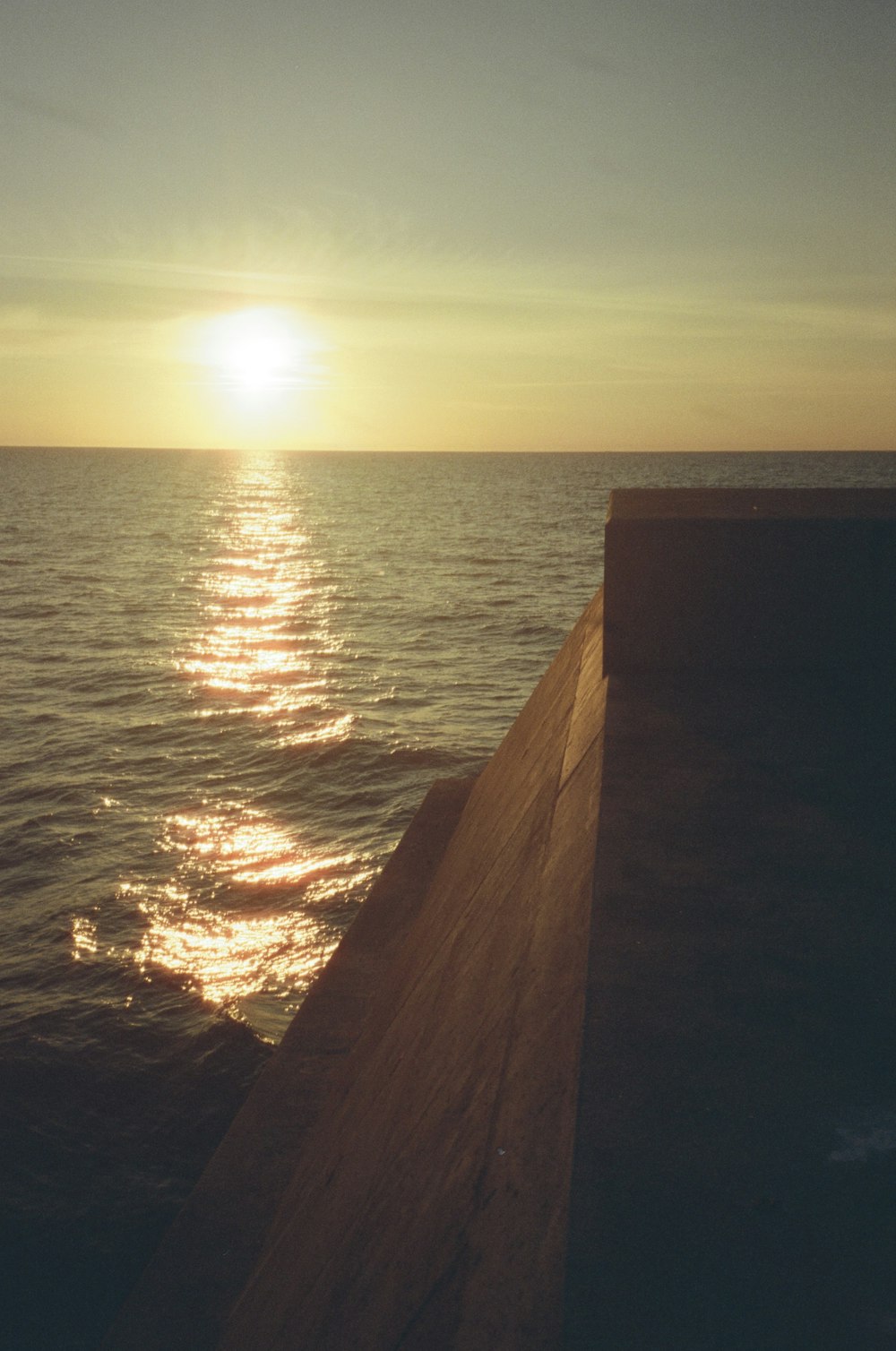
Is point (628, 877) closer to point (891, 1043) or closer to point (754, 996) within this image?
point (754, 996)

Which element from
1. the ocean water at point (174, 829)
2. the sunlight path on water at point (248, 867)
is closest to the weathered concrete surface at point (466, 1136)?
the ocean water at point (174, 829)

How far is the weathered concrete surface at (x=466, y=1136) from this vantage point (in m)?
1.54

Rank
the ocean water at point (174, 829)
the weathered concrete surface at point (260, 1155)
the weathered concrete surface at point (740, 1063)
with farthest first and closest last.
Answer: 1. the ocean water at point (174, 829)
2. the weathered concrete surface at point (260, 1155)
3. the weathered concrete surface at point (740, 1063)

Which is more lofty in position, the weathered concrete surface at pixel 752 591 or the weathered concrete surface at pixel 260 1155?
the weathered concrete surface at pixel 752 591

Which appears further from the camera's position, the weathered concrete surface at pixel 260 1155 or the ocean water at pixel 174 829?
the ocean water at pixel 174 829

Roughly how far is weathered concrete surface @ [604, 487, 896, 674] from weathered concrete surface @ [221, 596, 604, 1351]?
1.24 ft

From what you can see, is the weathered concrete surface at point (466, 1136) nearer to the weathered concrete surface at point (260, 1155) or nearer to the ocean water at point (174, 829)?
the weathered concrete surface at point (260, 1155)

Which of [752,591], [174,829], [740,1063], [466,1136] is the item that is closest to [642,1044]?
[740,1063]

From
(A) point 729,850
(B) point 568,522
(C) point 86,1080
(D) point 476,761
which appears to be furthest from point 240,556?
(A) point 729,850

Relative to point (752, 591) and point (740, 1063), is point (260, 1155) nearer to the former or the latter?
point (740, 1063)

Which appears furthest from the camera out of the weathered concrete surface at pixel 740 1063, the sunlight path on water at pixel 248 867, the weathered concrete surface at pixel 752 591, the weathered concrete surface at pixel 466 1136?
the sunlight path on water at pixel 248 867

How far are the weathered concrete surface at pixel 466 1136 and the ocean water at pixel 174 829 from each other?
7.17ft

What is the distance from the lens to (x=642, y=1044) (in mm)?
1846

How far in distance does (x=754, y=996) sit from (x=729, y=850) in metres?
0.65
